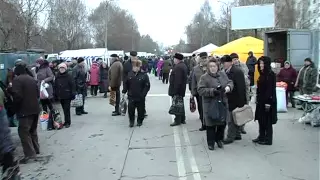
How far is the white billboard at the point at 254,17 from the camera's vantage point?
2778 centimetres

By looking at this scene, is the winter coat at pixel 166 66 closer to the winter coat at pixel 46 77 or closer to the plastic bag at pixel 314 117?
the winter coat at pixel 46 77

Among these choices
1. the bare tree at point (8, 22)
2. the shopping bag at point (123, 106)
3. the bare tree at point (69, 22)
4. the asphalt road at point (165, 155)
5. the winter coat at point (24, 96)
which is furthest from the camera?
the bare tree at point (69, 22)

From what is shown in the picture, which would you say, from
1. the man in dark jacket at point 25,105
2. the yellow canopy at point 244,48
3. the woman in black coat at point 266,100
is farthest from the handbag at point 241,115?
the yellow canopy at point 244,48

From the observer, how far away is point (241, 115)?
25.2 ft

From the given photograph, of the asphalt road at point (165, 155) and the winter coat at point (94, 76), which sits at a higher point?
the winter coat at point (94, 76)

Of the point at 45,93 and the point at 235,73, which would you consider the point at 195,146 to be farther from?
the point at 45,93

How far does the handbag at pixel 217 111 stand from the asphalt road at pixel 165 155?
621 millimetres

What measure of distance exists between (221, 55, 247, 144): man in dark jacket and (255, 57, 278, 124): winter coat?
1.08ft

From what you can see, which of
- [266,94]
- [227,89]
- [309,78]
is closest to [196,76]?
[266,94]

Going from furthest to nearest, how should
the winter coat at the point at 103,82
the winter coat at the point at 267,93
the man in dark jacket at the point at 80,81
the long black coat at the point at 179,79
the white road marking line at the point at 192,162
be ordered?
the winter coat at the point at 103,82, the man in dark jacket at the point at 80,81, the long black coat at the point at 179,79, the winter coat at the point at 267,93, the white road marking line at the point at 192,162

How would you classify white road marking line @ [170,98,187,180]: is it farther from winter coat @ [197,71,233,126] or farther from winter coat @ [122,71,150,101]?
winter coat @ [122,71,150,101]

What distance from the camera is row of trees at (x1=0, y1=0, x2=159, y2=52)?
24.9 m

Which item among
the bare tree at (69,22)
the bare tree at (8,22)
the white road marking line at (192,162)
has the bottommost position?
the white road marking line at (192,162)

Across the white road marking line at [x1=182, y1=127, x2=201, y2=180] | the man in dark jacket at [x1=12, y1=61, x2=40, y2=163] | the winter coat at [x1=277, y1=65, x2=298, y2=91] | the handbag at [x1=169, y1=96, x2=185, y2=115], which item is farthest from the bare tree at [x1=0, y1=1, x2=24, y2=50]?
the white road marking line at [x1=182, y1=127, x2=201, y2=180]
